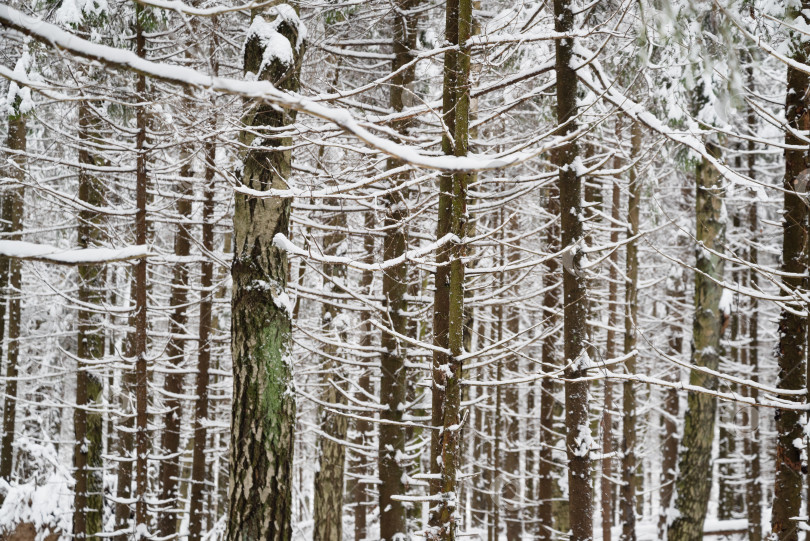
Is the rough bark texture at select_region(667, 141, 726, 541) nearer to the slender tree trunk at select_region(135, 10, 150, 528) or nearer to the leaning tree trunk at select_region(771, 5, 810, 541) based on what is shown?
the leaning tree trunk at select_region(771, 5, 810, 541)

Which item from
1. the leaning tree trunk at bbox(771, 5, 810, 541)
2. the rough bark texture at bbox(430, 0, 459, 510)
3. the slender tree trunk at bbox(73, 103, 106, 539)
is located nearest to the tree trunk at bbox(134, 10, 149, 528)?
the slender tree trunk at bbox(73, 103, 106, 539)

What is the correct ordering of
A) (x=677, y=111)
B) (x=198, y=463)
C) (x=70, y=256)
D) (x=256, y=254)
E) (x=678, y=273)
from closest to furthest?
(x=70, y=256) → (x=256, y=254) → (x=677, y=111) → (x=198, y=463) → (x=678, y=273)

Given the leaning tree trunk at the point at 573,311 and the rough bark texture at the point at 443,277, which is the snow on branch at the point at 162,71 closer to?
the rough bark texture at the point at 443,277

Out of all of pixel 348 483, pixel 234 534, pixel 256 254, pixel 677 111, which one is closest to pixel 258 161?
pixel 256 254

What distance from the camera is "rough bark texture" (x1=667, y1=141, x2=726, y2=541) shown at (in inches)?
359

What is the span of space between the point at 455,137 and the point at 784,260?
343cm

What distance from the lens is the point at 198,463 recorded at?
10094 mm

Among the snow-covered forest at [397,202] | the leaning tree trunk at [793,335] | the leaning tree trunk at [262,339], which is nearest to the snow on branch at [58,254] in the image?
the snow-covered forest at [397,202]

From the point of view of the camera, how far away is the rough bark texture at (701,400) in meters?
9.11

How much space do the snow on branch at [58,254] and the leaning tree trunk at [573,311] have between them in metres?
4.05

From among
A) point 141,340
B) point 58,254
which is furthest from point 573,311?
point 141,340

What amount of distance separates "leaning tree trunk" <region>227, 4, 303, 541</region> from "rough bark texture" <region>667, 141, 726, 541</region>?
6842mm

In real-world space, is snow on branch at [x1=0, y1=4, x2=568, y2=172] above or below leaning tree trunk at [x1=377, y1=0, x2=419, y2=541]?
above

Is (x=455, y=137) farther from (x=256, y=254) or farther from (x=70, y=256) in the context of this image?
(x=70, y=256)
